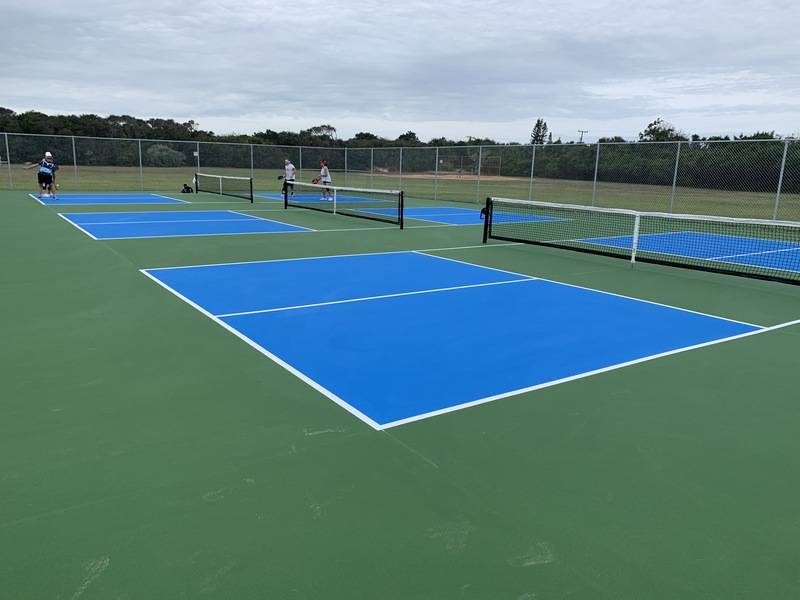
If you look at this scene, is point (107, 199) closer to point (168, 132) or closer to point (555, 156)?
point (555, 156)

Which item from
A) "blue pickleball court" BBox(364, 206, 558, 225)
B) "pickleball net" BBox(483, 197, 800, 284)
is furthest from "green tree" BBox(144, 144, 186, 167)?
"pickleball net" BBox(483, 197, 800, 284)

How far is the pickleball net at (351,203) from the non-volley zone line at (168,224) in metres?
2.25

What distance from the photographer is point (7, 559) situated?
2.88 metres

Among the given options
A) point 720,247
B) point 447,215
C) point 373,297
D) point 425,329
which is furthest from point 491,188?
point 425,329

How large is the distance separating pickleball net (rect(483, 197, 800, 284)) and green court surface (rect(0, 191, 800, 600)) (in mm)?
5200

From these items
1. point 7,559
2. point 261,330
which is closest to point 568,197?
point 261,330

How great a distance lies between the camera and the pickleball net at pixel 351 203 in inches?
693

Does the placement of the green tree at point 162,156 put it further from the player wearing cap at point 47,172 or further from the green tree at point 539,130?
the green tree at point 539,130

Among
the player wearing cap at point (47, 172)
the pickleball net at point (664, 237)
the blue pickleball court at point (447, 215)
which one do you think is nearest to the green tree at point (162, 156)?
the player wearing cap at point (47, 172)

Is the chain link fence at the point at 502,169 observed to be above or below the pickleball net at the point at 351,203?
above

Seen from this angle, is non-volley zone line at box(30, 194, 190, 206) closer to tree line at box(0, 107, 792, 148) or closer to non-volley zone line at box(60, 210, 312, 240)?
non-volley zone line at box(60, 210, 312, 240)

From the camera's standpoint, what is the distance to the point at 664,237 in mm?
16156

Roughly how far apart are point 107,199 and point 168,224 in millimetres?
9606

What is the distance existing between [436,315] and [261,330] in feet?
6.82
